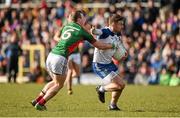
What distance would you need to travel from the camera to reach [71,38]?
49.7 feet

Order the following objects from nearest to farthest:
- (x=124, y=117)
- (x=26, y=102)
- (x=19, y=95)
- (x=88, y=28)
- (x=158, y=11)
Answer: (x=124, y=117) < (x=88, y=28) < (x=26, y=102) < (x=19, y=95) < (x=158, y=11)

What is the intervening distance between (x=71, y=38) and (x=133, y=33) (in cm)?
1697

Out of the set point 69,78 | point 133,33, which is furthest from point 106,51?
point 133,33

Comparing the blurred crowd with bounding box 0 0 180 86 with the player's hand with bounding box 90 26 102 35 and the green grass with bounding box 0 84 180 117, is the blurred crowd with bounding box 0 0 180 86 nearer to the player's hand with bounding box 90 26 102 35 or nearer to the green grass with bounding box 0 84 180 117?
the green grass with bounding box 0 84 180 117

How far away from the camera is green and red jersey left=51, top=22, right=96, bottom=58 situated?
15078mm

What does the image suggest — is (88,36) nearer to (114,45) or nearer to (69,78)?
(114,45)

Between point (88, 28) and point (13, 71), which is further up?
point (88, 28)

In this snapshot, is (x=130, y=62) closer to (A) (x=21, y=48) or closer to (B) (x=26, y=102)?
(A) (x=21, y=48)

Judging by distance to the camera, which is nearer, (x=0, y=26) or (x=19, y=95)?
(x=19, y=95)

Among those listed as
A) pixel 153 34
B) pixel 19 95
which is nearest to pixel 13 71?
pixel 153 34

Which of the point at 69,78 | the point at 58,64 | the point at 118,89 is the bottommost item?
the point at 69,78

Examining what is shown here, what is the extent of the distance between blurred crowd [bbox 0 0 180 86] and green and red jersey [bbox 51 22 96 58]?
13734 millimetres

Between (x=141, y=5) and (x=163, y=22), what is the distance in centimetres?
224

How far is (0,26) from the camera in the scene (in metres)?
34.2
